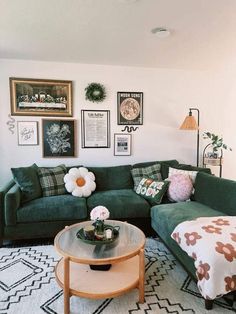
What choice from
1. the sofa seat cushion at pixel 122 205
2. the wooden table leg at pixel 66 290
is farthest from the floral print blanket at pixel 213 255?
the sofa seat cushion at pixel 122 205

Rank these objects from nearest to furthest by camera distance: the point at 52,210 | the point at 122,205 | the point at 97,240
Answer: the point at 97,240, the point at 52,210, the point at 122,205

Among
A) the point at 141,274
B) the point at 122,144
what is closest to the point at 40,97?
the point at 122,144

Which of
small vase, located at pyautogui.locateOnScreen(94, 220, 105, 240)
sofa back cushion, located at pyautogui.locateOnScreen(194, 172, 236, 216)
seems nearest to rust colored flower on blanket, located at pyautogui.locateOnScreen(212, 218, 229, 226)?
sofa back cushion, located at pyautogui.locateOnScreen(194, 172, 236, 216)

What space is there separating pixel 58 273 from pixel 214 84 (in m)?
3.69

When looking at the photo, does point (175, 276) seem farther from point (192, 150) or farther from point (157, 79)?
point (157, 79)

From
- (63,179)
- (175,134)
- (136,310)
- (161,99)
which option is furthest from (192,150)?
(136,310)

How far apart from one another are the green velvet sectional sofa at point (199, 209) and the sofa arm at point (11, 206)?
5.08 feet

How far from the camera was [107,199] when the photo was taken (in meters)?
2.91

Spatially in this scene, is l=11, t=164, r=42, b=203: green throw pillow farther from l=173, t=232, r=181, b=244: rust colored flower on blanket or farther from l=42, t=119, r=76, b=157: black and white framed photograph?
l=173, t=232, r=181, b=244: rust colored flower on blanket

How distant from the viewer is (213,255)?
5.17 ft

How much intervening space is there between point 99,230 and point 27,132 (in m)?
2.13

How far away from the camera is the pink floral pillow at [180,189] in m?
2.94

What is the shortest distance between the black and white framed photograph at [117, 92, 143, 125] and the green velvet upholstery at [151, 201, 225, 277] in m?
1.55

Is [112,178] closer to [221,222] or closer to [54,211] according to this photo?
[54,211]
